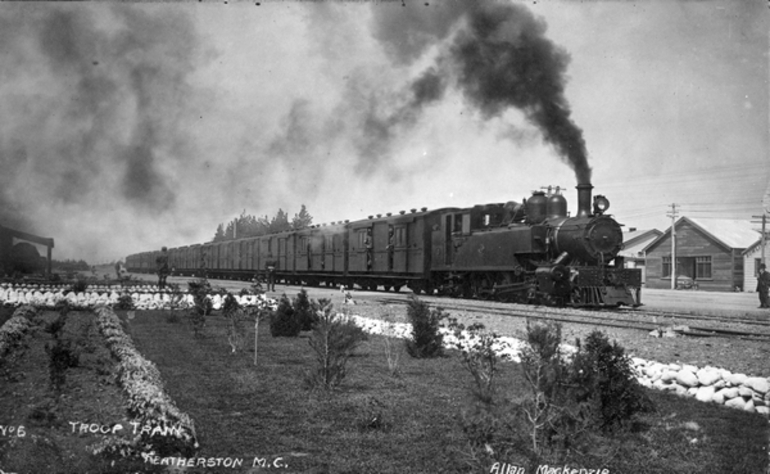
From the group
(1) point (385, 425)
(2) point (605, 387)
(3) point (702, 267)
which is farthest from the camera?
(3) point (702, 267)

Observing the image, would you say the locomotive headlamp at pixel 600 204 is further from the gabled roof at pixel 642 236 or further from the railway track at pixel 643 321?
the gabled roof at pixel 642 236

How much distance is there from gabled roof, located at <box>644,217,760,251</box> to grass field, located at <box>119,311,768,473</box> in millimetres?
38158

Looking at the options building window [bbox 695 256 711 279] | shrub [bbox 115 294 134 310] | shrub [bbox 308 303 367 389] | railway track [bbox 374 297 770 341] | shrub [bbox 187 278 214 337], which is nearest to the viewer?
shrub [bbox 308 303 367 389]

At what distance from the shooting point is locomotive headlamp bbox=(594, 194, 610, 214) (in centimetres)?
1936

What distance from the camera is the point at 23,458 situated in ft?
16.5

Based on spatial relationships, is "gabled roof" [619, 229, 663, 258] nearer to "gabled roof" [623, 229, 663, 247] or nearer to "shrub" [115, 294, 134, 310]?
"gabled roof" [623, 229, 663, 247]

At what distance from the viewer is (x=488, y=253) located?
22234mm

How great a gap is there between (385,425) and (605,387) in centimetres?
231

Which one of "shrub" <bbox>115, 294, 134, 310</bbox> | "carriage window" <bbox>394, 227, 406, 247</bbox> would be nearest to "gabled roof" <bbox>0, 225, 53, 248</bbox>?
"shrub" <bbox>115, 294, 134, 310</bbox>

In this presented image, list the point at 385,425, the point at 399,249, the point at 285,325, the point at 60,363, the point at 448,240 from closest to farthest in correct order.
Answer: the point at 385,425 < the point at 60,363 < the point at 285,325 < the point at 448,240 < the point at 399,249

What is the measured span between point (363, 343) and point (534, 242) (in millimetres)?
8870

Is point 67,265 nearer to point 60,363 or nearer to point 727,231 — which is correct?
point 60,363

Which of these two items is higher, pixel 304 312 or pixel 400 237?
pixel 400 237

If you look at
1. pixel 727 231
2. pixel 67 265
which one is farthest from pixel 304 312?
pixel 727 231
